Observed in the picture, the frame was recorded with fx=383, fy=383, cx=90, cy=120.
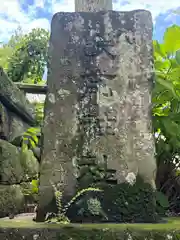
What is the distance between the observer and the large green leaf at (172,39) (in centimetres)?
214

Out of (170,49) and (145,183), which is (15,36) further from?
(145,183)

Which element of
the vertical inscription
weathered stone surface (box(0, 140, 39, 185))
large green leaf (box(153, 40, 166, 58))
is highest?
large green leaf (box(153, 40, 166, 58))

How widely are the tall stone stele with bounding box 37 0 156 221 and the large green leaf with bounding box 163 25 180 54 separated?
0.31 meters

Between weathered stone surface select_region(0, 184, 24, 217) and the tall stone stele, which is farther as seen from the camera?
weathered stone surface select_region(0, 184, 24, 217)

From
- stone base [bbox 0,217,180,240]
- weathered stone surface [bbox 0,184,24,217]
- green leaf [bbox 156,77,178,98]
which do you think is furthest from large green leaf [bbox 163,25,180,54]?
weathered stone surface [bbox 0,184,24,217]

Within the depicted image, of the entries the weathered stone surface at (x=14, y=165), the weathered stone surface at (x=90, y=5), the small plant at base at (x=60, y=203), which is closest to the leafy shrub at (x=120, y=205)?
the small plant at base at (x=60, y=203)

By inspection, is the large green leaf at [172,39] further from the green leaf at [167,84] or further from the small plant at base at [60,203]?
the small plant at base at [60,203]

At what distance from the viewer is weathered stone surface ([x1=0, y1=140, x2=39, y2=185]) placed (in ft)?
8.78

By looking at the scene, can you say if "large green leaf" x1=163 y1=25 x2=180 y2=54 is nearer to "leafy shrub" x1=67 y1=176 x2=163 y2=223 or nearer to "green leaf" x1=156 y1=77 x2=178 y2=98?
"green leaf" x1=156 y1=77 x2=178 y2=98

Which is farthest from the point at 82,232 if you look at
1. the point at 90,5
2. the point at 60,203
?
the point at 90,5

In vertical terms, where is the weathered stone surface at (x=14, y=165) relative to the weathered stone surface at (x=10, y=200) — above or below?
above

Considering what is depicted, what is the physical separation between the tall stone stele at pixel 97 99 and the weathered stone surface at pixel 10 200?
1.03 m

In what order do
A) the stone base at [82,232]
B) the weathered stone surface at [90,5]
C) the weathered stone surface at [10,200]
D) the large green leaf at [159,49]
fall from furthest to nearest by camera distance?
1. the weathered stone surface at [90,5]
2. the weathered stone surface at [10,200]
3. the large green leaf at [159,49]
4. the stone base at [82,232]

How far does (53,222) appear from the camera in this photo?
1532 millimetres
